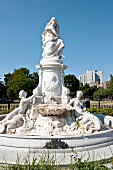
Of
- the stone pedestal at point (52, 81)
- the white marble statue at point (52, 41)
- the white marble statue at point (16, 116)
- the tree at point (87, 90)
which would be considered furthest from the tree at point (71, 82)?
the white marble statue at point (16, 116)

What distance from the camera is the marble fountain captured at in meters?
7.01

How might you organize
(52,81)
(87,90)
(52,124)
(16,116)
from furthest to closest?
(87,90)
(52,81)
(16,116)
(52,124)

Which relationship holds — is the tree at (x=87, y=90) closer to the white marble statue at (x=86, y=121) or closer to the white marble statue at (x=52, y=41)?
the white marble statue at (x=52, y=41)

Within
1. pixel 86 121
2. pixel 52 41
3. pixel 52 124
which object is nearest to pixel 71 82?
pixel 52 41

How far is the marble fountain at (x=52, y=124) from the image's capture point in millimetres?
7008

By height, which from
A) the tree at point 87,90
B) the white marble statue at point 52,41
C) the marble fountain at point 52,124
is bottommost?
the marble fountain at point 52,124

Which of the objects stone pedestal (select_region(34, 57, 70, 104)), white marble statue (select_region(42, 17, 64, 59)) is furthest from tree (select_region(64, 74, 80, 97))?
stone pedestal (select_region(34, 57, 70, 104))

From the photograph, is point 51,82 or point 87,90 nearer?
point 51,82

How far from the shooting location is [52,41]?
487 inches

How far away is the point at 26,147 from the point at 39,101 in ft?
14.5

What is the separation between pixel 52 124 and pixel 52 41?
224 inches

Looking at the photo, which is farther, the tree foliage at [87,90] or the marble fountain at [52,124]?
the tree foliage at [87,90]

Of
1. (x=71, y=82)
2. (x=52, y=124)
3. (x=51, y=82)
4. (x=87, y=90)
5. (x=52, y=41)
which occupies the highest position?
(x=71, y=82)

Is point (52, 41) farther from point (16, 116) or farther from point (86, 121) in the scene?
point (86, 121)
